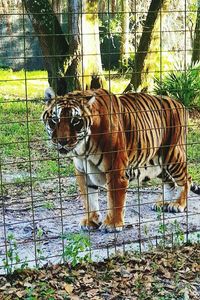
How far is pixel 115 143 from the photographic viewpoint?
514cm

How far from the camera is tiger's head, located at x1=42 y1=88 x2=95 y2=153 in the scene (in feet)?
16.0

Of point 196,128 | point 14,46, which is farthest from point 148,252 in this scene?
point 14,46

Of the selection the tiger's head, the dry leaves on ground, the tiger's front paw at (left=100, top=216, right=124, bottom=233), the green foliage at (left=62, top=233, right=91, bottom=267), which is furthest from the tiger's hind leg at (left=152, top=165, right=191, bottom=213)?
the green foliage at (left=62, top=233, right=91, bottom=267)

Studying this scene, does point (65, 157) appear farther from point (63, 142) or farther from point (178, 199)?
point (178, 199)

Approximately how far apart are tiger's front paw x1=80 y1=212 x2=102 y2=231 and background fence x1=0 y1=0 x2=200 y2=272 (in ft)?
0.25

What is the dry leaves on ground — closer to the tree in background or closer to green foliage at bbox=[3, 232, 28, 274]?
green foliage at bbox=[3, 232, 28, 274]

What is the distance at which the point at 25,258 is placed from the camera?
4.46 m

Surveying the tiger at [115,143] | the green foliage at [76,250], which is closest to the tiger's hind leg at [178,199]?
the tiger at [115,143]

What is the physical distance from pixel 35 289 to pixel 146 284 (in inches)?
30.6

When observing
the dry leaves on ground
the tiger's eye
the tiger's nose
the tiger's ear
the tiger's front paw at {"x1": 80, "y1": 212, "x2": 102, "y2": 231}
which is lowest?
the dry leaves on ground

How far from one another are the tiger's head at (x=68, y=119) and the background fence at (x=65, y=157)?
12cm

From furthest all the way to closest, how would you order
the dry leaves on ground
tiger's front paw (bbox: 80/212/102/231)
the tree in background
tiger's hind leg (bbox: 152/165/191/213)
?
the tree in background → tiger's hind leg (bbox: 152/165/191/213) → tiger's front paw (bbox: 80/212/102/231) → the dry leaves on ground

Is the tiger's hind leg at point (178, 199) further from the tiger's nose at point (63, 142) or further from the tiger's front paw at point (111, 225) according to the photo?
the tiger's nose at point (63, 142)

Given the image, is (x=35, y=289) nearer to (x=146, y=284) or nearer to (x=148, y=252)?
(x=146, y=284)
